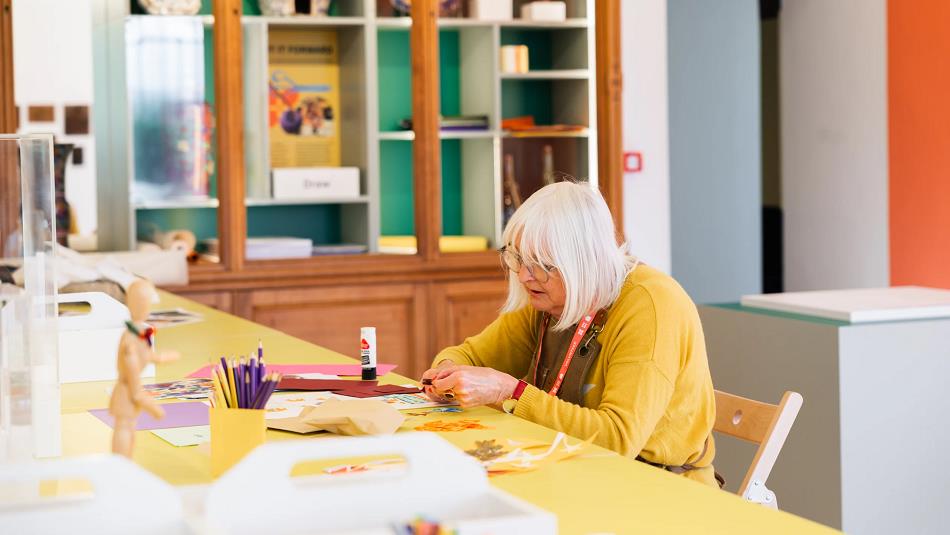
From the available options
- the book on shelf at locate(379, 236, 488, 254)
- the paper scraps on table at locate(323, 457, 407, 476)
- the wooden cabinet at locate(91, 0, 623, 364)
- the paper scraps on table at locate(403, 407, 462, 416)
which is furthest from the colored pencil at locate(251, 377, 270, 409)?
the book on shelf at locate(379, 236, 488, 254)

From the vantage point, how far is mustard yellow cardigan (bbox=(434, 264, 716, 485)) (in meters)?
2.16

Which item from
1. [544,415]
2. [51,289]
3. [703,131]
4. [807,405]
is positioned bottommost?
[807,405]

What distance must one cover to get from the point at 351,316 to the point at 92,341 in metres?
2.76

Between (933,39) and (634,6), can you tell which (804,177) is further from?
(634,6)

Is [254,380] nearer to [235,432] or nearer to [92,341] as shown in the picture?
[235,432]

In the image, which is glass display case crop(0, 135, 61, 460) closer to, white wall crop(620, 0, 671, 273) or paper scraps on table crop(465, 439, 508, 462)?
paper scraps on table crop(465, 439, 508, 462)

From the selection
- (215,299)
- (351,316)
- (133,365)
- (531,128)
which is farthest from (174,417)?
(531,128)

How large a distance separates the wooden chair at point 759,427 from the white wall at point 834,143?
4.36 metres

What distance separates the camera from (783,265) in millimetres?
7266

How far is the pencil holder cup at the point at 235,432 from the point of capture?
1.67 metres

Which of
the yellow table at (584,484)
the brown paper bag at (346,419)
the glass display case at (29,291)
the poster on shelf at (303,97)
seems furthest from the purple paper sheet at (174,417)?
the poster on shelf at (303,97)

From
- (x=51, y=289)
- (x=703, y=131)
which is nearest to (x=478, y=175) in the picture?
(x=703, y=131)

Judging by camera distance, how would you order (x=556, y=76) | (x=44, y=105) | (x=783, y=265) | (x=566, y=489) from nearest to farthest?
1. (x=566, y=489)
2. (x=44, y=105)
3. (x=556, y=76)
4. (x=783, y=265)

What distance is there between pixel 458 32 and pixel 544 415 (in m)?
3.81
